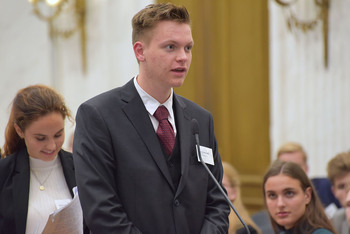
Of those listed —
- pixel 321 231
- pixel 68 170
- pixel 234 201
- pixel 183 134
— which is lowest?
pixel 234 201

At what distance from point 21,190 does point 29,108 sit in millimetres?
398

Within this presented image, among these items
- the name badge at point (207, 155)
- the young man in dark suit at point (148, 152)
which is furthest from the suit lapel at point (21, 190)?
the name badge at point (207, 155)

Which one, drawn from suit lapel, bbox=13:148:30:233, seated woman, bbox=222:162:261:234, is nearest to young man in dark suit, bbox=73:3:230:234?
suit lapel, bbox=13:148:30:233

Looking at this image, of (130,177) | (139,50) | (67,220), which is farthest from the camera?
(67,220)

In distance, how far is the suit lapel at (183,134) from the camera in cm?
235

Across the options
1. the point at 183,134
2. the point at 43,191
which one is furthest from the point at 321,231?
the point at 43,191

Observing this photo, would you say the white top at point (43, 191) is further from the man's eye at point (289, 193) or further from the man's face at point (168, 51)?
the man's eye at point (289, 193)

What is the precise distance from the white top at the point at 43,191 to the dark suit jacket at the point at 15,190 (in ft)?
0.12

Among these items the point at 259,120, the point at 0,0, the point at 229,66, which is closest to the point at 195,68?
the point at 229,66

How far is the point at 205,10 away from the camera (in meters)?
7.00

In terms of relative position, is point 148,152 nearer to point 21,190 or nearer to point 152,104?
point 152,104

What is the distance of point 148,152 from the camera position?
233cm

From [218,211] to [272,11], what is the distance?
4254mm

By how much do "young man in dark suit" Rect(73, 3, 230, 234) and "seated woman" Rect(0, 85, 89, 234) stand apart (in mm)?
650
